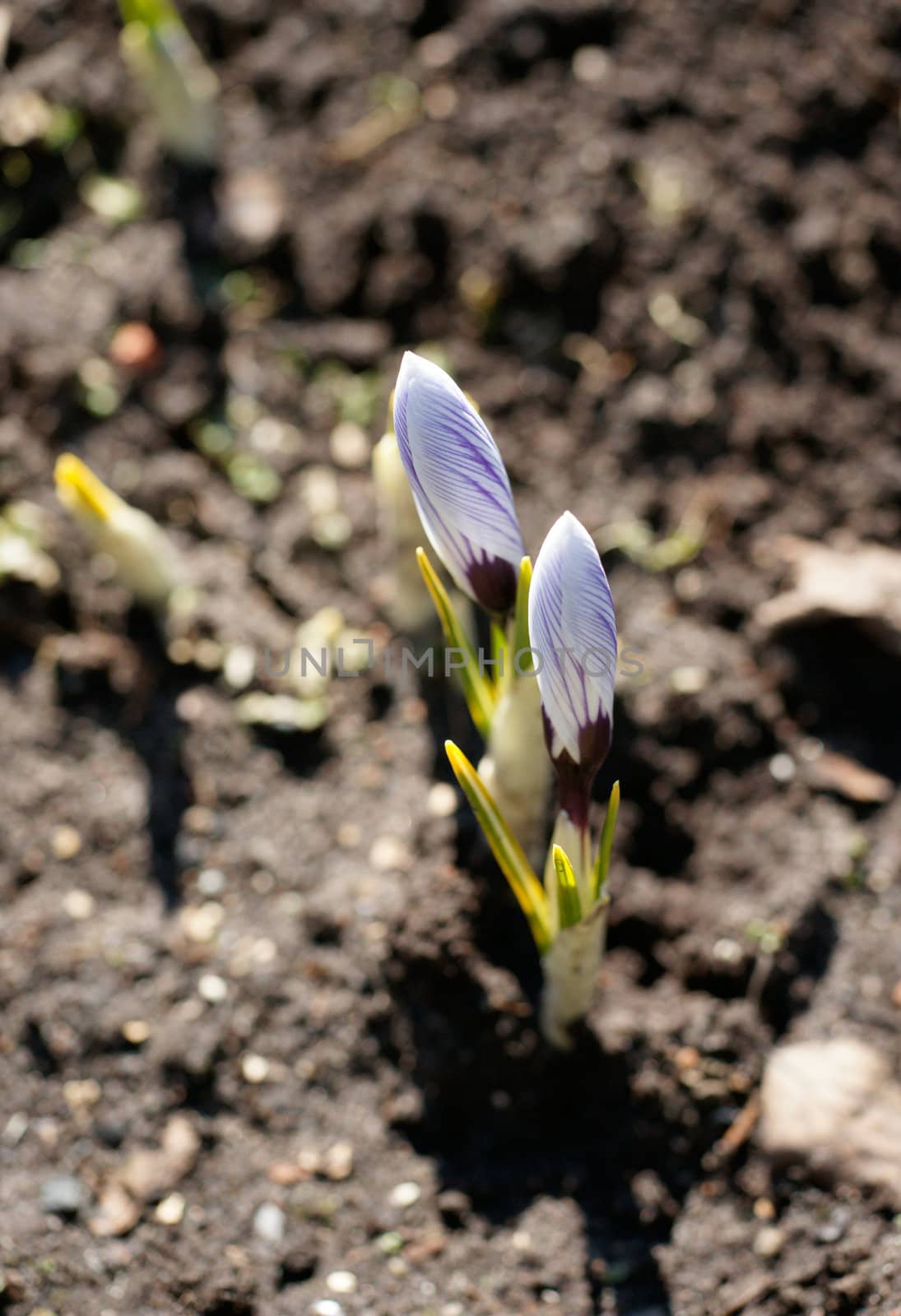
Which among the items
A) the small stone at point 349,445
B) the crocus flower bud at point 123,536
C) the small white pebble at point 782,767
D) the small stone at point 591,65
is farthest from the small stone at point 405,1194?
the small stone at point 591,65

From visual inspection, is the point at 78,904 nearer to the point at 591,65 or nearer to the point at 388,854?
the point at 388,854

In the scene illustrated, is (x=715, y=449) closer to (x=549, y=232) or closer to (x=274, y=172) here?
(x=549, y=232)

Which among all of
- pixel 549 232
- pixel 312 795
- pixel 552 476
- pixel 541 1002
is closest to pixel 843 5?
pixel 549 232

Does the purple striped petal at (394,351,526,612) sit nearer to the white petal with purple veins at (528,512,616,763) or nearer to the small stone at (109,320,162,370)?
the white petal with purple veins at (528,512,616,763)

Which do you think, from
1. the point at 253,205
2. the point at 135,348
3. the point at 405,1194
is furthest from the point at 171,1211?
the point at 253,205

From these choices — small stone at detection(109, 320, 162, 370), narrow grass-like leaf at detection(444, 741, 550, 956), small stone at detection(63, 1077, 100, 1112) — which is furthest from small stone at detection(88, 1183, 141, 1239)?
small stone at detection(109, 320, 162, 370)

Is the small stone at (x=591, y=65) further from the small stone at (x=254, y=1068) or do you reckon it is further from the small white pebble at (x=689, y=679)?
the small stone at (x=254, y=1068)
